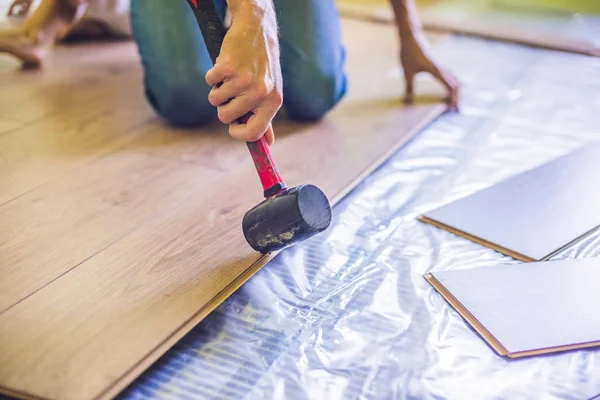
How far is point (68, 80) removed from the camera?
7.38 ft

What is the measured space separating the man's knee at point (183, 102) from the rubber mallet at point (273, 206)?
643 millimetres

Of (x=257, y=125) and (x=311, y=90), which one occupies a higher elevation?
(x=257, y=125)

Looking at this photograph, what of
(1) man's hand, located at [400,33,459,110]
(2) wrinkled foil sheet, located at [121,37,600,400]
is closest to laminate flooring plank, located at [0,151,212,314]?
(2) wrinkled foil sheet, located at [121,37,600,400]

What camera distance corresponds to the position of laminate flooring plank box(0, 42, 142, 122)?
6.60 feet

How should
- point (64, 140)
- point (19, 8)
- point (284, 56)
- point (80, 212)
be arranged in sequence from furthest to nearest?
1. point (19, 8)
2. point (284, 56)
3. point (64, 140)
4. point (80, 212)

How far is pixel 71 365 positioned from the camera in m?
0.97

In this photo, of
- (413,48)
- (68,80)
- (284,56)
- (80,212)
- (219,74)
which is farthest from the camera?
(68,80)

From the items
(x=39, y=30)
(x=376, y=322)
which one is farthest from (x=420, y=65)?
(x=39, y=30)

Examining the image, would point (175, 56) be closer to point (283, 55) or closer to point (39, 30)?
point (283, 55)

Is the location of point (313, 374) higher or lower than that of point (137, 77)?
lower

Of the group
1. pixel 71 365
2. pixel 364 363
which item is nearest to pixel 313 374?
pixel 364 363

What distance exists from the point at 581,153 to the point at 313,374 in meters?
1.11

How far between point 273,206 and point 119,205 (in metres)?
0.47

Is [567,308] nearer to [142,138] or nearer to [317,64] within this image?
[317,64]
